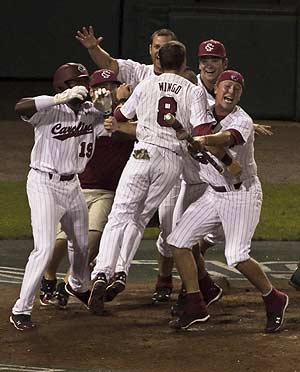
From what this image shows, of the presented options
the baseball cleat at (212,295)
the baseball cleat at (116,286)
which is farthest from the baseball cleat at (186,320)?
the baseball cleat at (212,295)

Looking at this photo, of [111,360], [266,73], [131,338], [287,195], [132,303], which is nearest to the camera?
[111,360]

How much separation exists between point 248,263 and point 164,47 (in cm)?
152

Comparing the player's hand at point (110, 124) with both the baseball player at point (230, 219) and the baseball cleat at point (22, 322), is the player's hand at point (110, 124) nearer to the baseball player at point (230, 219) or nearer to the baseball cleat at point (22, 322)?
the baseball player at point (230, 219)

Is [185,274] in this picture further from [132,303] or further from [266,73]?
[266,73]

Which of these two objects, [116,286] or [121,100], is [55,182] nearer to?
[116,286]

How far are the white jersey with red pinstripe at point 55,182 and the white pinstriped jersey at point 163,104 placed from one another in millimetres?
315

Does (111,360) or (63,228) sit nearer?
(111,360)

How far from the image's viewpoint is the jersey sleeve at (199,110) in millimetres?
8117

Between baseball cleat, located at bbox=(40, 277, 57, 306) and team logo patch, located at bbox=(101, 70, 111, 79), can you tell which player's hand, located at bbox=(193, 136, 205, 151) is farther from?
baseball cleat, located at bbox=(40, 277, 57, 306)

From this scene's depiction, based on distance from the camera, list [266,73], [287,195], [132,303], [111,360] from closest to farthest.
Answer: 1. [111,360]
2. [132,303]
3. [287,195]
4. [266,73]

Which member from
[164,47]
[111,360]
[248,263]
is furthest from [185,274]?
[164,47]

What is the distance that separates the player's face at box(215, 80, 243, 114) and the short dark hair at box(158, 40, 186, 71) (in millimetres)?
390

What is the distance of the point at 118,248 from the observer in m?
8.29

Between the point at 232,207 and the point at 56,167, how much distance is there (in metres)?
1.15
